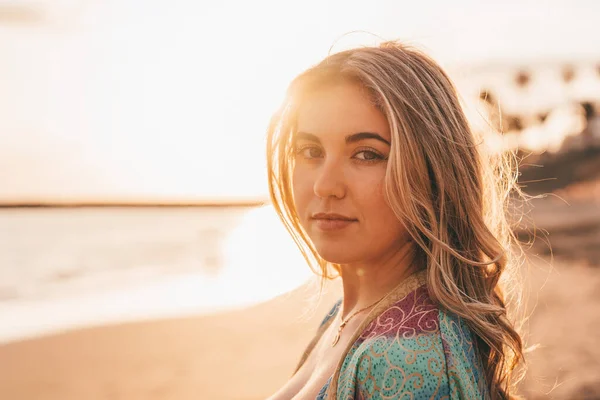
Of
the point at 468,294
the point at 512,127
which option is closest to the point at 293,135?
the point at 468,294

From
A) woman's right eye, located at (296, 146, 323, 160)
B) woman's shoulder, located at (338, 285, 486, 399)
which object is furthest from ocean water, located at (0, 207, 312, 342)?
woman's shoulder, located at (338, 285, 486, 399)

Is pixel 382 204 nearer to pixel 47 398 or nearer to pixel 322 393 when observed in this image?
pixel 322 393

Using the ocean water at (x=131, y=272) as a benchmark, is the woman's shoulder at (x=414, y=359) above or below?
above

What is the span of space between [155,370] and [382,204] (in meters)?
5.98

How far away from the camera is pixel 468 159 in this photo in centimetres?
192

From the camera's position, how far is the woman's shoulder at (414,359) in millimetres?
1482

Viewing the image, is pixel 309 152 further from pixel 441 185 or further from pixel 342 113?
pixel 441 185

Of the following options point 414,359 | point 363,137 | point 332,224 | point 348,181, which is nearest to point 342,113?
point 363,137

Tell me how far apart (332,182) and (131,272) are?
15.7m

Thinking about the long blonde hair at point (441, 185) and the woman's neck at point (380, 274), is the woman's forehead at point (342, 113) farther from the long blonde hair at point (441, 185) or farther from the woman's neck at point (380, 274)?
the woman's neck at point (380, 274)

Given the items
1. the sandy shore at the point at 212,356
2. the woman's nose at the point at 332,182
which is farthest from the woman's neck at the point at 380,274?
the sandy shore at the point at 212,356

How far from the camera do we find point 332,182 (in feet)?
6.13

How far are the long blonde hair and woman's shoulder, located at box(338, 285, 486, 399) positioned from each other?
85mm

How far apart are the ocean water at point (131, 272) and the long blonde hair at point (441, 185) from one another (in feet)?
3.43
